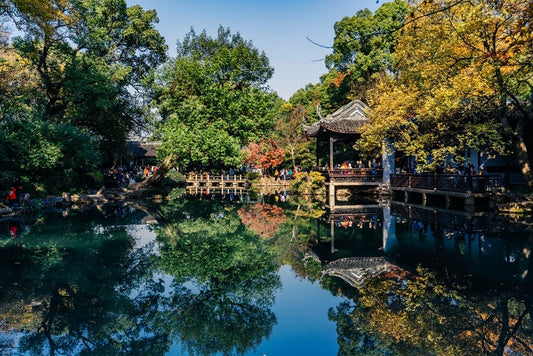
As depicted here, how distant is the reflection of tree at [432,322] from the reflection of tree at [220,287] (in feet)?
3.66

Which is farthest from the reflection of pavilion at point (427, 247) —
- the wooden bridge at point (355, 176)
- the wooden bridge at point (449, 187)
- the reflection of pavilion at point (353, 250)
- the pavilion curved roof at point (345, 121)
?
the pavilion curved roof at point (345, 121)

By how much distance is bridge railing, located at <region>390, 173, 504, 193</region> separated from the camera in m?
14.4

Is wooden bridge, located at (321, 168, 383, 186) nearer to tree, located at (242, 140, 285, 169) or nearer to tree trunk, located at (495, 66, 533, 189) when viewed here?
tree trunk, located at (495, 66, 533, 189)

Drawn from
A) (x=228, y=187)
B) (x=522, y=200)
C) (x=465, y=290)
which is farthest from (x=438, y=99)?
(x=228, y=187)

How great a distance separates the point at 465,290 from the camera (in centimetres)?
580

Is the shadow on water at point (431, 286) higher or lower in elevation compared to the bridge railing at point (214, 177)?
lower

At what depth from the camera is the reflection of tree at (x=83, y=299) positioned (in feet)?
14.2

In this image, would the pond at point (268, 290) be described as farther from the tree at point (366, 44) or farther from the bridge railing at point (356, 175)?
the tree at point (366, 44)

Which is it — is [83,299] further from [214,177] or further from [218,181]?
[214,177]

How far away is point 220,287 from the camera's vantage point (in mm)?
6234

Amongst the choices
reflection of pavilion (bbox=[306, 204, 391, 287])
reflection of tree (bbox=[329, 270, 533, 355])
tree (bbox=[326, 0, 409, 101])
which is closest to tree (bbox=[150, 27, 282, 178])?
tree (bbox=[326, 0, 409, 101])

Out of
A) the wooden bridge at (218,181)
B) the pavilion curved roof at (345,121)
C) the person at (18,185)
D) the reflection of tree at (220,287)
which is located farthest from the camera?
the wooden bridge at (218,181)

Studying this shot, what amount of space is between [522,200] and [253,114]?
17.3 metres

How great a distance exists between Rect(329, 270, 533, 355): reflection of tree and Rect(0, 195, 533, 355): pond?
0.02m
